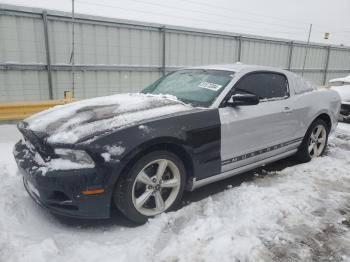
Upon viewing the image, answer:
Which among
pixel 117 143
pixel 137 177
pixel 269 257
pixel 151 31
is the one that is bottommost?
pixel 269 257

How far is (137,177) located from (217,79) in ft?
5.58

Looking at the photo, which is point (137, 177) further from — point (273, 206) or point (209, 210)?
point (273, 206)

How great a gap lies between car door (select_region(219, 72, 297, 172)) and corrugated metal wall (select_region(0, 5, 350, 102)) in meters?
5.16

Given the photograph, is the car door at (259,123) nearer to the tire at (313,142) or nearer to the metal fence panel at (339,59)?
the tire at (313,142)

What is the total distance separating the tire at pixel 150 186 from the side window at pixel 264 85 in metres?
1.31

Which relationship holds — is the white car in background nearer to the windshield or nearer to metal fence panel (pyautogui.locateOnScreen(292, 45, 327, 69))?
metal fence panel (pyautogui.locateOnScreen(292, 45, 327, 69))

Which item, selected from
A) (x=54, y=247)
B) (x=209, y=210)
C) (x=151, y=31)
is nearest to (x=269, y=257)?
(x=209, y=210)

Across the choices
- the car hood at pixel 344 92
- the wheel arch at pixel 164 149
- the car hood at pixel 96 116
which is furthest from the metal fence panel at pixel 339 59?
the wheel arch at pixel 164 149

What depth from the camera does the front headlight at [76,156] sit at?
8.53 ft

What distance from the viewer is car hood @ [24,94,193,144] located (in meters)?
2.76

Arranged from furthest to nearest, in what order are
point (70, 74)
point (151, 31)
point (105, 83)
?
point (151, 31) < point (105, 83) < point (70, 74)

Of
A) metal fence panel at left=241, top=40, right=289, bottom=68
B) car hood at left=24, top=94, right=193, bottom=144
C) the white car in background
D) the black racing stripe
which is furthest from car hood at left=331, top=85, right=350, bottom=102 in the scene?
car hood at left=24, top=94, right=193, bottom=144

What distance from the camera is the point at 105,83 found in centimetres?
833

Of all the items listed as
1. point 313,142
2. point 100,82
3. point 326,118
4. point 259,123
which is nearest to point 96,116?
point 259,123
